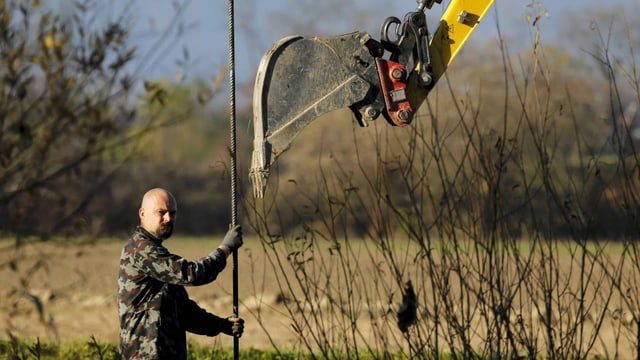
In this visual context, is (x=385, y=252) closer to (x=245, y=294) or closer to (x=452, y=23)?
(x=452, y=23)

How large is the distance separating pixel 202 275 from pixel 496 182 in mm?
2383

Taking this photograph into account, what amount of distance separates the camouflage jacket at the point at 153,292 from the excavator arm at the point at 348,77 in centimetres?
52

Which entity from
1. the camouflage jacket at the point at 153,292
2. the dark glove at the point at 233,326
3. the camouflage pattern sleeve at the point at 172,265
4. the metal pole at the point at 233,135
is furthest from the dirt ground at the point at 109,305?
the camouflage pattern sleeve at the point at 172,265

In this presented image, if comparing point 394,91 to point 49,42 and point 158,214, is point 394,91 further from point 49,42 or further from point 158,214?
point 49,42

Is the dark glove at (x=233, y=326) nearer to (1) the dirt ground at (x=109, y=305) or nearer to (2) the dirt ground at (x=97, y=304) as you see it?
(1) the dirt ground at (x=109, y=305)

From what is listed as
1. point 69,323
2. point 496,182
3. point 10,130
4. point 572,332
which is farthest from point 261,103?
point 69,323

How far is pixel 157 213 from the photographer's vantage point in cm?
558

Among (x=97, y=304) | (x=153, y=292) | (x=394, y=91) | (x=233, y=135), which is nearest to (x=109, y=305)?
(x=97, y=304)

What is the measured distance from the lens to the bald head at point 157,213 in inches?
219

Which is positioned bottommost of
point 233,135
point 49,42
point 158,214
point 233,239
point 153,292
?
point 153,292

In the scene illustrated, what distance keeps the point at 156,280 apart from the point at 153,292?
0.19 feet

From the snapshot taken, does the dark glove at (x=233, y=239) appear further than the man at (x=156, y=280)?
Yes

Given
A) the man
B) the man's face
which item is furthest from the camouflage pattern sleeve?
the man's face

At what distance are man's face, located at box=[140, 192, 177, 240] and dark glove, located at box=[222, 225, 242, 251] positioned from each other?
306 millimetres
